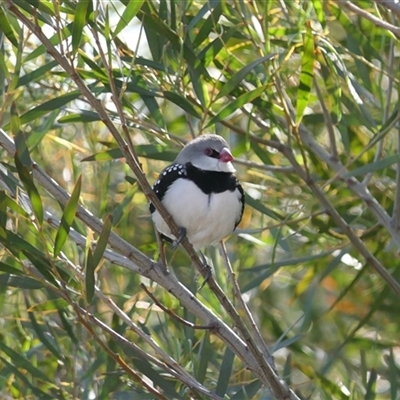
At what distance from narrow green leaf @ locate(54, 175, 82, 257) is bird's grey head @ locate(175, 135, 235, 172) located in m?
0.95

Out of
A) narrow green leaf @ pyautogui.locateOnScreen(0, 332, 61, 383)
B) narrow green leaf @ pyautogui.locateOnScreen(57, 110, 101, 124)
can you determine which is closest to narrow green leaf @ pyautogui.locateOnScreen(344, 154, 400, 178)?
narrow green leaf @ pyautogui.locateOnScreen(57, 110, 101, 124)

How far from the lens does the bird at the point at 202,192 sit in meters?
3.38

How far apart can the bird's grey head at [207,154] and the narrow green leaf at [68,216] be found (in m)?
0.95

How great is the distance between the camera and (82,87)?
236cm

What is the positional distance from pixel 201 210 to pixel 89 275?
2.85ft

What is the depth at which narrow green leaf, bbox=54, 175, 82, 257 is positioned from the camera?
7.97 feet

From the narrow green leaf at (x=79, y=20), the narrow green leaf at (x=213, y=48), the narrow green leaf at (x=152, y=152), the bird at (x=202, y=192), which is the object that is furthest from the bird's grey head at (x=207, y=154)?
the narrow green leaf at (x=79, y=20)

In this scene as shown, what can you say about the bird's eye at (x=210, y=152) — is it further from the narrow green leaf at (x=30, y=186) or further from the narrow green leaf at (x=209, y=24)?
the narrow green leaf at (x=30, y=186)

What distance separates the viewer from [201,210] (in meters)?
3.37

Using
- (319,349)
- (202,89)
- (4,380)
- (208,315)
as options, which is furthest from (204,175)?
(319,349)

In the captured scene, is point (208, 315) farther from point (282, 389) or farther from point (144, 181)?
point (144, 181)

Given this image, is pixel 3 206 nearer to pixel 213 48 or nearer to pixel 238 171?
pixel 213 48

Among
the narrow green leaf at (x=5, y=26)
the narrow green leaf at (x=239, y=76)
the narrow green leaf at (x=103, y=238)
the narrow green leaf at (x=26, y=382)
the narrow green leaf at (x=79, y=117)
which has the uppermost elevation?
the narrow green leaf at (x=5, y=26)

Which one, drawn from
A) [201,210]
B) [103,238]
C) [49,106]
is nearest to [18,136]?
[103,238]
